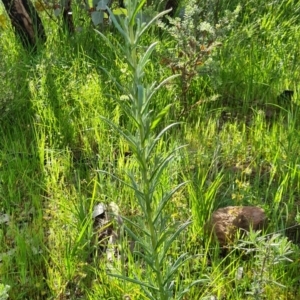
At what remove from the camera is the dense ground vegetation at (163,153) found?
7.05 ft

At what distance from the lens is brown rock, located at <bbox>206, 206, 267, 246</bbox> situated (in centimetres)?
224

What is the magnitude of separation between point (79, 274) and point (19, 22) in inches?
91.0

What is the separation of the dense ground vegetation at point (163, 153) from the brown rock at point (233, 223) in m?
0.05

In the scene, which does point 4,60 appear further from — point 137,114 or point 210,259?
point 137,114

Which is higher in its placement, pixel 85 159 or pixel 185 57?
pixel 185 57

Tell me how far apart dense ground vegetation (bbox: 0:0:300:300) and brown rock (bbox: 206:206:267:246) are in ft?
0.17

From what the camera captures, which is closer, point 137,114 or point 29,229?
point 137,114

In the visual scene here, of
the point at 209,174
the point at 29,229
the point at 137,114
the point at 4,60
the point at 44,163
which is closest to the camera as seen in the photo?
the point at 137,114

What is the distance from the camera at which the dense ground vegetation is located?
2148mm

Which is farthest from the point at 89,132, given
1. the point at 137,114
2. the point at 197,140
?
the point at 137,114

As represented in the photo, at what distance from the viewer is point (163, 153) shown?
8.53ft

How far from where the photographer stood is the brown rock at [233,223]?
2244 millimetres

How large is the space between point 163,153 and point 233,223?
532 mm

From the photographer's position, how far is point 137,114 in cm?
127
